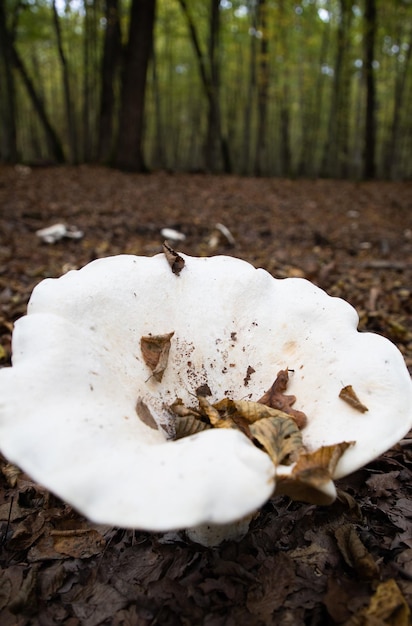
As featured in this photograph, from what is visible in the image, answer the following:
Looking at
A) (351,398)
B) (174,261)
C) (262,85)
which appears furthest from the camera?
(262,85)

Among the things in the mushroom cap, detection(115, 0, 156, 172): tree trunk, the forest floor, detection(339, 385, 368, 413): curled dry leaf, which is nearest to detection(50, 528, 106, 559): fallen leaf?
the forest floor

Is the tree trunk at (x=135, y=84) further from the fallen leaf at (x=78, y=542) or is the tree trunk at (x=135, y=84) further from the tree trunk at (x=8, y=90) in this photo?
the fallen leaf at (x=78, y=542)

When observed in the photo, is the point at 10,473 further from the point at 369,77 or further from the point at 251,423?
the point at 369,77

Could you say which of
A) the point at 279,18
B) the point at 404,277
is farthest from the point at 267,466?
the point at 279,18

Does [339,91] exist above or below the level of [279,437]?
above

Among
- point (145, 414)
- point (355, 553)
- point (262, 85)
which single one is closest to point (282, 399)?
point (145, 414)
